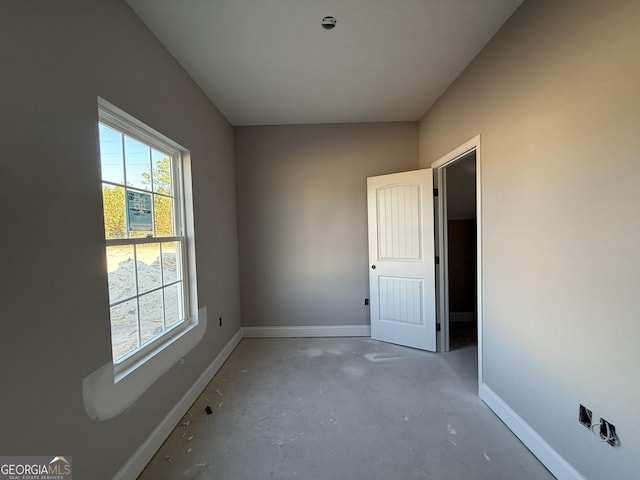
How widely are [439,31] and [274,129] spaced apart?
2105 mm

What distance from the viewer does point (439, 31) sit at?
1.82 meters

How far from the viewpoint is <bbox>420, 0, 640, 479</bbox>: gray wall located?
1.10 m

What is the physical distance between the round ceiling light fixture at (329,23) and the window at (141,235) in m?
1.33

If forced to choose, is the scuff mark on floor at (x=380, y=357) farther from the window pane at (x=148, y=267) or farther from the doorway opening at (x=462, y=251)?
the window pane at (x=148, y=267)

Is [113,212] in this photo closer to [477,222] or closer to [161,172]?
[161,172]

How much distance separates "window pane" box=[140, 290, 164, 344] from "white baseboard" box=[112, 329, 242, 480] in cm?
57

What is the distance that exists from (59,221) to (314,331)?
2848 millimetres

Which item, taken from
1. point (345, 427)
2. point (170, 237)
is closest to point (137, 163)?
point (170, 237)

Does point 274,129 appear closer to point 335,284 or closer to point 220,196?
point 220,196

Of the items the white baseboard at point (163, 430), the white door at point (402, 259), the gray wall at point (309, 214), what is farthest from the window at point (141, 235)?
the white door at point (402, 259)

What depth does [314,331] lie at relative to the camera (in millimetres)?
3459

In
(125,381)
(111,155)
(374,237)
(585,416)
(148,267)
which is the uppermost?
(111,155)

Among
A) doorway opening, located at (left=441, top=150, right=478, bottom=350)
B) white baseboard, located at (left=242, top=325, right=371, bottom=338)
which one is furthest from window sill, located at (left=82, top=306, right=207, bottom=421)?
doorway opening, located at (left=441, top=150, right=478, bottom=350)

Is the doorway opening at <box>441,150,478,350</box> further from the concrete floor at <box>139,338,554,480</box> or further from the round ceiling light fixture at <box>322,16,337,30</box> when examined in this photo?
the round ceiling light fixture at <box>322,16,337,30</box>
